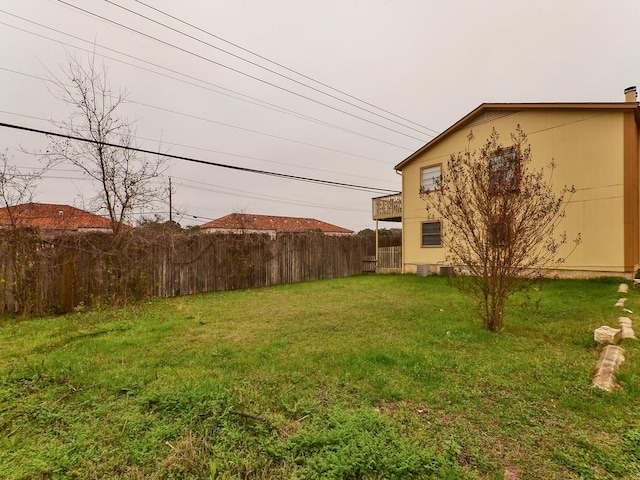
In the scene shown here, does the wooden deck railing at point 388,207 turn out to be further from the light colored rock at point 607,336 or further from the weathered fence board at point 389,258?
the light colored rock at point 607,336

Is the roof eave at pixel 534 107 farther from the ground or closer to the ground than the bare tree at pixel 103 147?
farther from the ground

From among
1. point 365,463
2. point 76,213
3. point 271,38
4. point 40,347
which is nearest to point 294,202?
point 271,38

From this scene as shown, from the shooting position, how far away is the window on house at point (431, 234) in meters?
12.7

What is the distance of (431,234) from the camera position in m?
13.0

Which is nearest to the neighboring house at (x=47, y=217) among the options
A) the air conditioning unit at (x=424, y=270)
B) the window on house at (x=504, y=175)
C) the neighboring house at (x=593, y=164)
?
the window on house at (x=504, y=175)

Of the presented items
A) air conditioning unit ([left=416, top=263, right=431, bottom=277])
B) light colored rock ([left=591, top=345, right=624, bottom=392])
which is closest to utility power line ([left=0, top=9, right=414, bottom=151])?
air conditioning unit ([left=416, top=263, right=431, bottom=277])

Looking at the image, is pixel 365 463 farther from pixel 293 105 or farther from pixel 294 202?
pixel 294 202

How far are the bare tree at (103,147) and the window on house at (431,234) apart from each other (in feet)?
34.9

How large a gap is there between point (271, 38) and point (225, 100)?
296 centimetres

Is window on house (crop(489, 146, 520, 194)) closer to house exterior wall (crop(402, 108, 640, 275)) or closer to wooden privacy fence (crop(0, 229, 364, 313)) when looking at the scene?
house exterior wall (crop(402, 108, 640, 275))

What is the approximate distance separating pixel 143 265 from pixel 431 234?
11.1m

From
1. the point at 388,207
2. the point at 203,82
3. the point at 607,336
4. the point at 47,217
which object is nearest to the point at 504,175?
the point at 607,336

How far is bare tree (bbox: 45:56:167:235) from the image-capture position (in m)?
7.30

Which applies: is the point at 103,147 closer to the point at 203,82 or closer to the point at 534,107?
the point at 203,82
